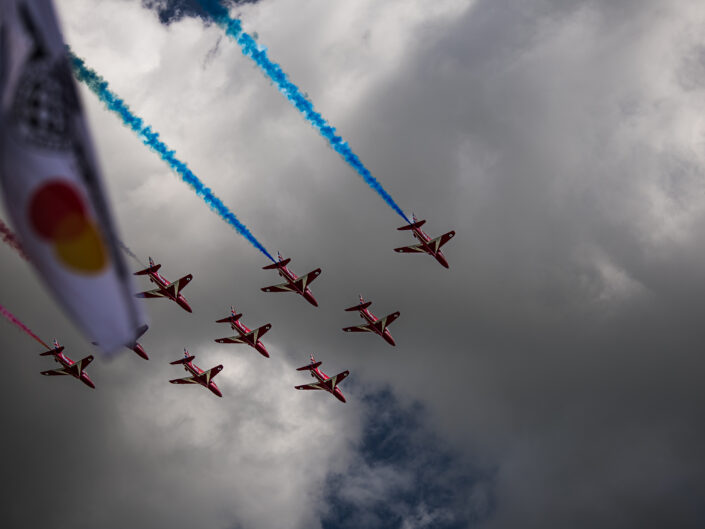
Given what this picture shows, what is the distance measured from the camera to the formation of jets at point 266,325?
276ft

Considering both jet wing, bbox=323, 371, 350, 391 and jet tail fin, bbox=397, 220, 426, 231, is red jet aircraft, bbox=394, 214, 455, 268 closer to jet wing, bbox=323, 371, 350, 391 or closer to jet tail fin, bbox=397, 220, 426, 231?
jet tail fin, bbox=397, 220, 426, 231

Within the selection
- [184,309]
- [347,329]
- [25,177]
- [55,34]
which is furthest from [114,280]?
[347,329]

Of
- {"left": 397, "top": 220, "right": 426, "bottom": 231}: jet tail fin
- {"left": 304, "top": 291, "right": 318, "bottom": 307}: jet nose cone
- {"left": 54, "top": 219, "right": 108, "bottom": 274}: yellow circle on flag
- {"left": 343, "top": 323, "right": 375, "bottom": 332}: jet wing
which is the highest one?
{"left": 397, "top": 220, "right": 426, "bottom": 231}: jet tail fin

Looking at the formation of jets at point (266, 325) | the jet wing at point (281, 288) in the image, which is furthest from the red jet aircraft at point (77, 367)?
the jet wing at point (281, 288)

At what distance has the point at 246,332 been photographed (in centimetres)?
9200

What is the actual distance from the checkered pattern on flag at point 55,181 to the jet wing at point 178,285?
71751 millimetres

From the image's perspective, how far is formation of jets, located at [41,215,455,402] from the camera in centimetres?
8412

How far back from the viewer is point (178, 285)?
8569 cm

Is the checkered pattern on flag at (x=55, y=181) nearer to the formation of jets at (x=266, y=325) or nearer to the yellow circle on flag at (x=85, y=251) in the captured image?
the yellow circle on flag at (x=85, y=251)

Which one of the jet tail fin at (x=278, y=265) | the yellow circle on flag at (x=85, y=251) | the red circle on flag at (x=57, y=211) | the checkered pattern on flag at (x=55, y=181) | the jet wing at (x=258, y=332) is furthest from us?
the jet wing at (x=258, y=332)

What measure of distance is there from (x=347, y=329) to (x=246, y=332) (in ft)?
47.7

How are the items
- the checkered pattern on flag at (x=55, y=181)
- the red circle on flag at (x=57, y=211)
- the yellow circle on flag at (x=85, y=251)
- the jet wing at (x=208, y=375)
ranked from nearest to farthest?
the checkered pattern on flag at (x=55, y=181) → the red circle on flag at (x=57, y=211) → the yellow circle on flag at (x=85, y=251) → the jet wing at (x=208, y=375)

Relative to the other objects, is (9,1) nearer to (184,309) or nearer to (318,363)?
(184,309)

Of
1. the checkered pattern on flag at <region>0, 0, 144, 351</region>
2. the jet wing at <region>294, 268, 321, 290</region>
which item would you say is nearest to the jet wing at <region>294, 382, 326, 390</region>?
the jet wing at <region>294, 268, 321, 290</region>
